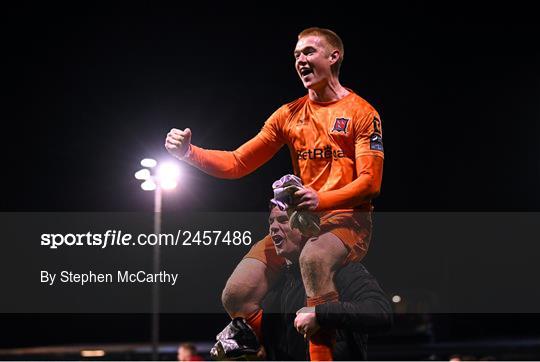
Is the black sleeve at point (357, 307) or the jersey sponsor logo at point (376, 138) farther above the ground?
the jersey sponsor logo at point (376, 138)

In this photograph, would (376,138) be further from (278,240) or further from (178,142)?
(178,142)

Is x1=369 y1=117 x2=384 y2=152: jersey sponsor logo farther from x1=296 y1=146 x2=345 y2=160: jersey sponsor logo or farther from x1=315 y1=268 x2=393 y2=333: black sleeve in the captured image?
x1=315 y1=268 x2=393 y2=333: black sleeve

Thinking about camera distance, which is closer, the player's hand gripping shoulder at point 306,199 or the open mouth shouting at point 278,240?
the player's hand gripping shoulder at point 306,199

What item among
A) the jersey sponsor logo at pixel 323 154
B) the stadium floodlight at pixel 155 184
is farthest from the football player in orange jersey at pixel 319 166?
the stadium floodlight at pixel 155 184

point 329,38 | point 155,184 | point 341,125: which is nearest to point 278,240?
point 341,125

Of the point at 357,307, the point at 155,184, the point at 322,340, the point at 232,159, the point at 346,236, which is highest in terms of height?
the point at 155,184

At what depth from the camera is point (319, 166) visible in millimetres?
3779

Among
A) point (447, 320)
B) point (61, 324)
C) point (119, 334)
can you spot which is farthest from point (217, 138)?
point (447, 320)

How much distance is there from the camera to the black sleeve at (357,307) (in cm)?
355

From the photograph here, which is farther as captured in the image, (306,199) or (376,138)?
(376,138)

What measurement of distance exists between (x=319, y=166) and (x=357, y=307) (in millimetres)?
750

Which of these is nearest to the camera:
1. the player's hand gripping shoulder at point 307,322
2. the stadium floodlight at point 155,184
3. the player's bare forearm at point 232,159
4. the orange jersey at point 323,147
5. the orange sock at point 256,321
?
the player's hand gripping shoulder at point 307,322

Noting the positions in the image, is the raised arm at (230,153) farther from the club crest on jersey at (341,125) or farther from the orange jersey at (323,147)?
the club crest on jersey at (341,125)

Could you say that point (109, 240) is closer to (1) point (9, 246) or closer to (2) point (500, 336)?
(1) point (9, 246)
